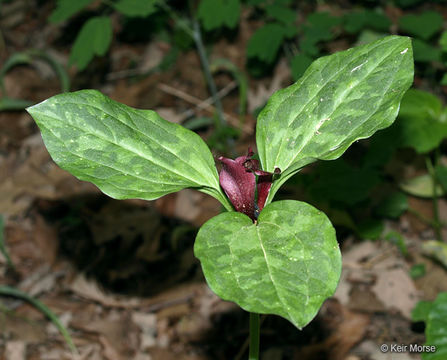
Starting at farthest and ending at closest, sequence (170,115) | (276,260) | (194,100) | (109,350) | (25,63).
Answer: (25,63) < (194,100) < (170,115) < (109,350) < (276,260)

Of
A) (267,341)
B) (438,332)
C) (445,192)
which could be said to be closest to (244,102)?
(445,192)

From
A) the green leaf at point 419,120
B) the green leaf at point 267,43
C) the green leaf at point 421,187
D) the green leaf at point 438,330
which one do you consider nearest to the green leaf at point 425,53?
the green leaf at point 419,120

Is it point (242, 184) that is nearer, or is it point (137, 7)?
point (242, 184)

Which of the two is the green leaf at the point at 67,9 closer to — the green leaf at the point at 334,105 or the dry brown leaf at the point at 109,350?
the dry brown leaf at the point at 109,350

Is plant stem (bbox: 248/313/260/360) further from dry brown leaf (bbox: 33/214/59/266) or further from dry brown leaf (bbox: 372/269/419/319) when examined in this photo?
dry brown leaf (bbox: 33/214/59/266)

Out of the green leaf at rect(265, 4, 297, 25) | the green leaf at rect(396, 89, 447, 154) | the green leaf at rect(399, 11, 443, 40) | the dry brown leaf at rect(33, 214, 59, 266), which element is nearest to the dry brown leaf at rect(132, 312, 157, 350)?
the dry brown leaf at rect(33, 214, 59, 266)

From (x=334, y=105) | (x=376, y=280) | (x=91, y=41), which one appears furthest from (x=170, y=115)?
(x=334, y=105)

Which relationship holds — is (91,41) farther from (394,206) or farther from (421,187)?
(421,187)

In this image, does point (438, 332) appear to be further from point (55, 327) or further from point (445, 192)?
point (55, 327)
